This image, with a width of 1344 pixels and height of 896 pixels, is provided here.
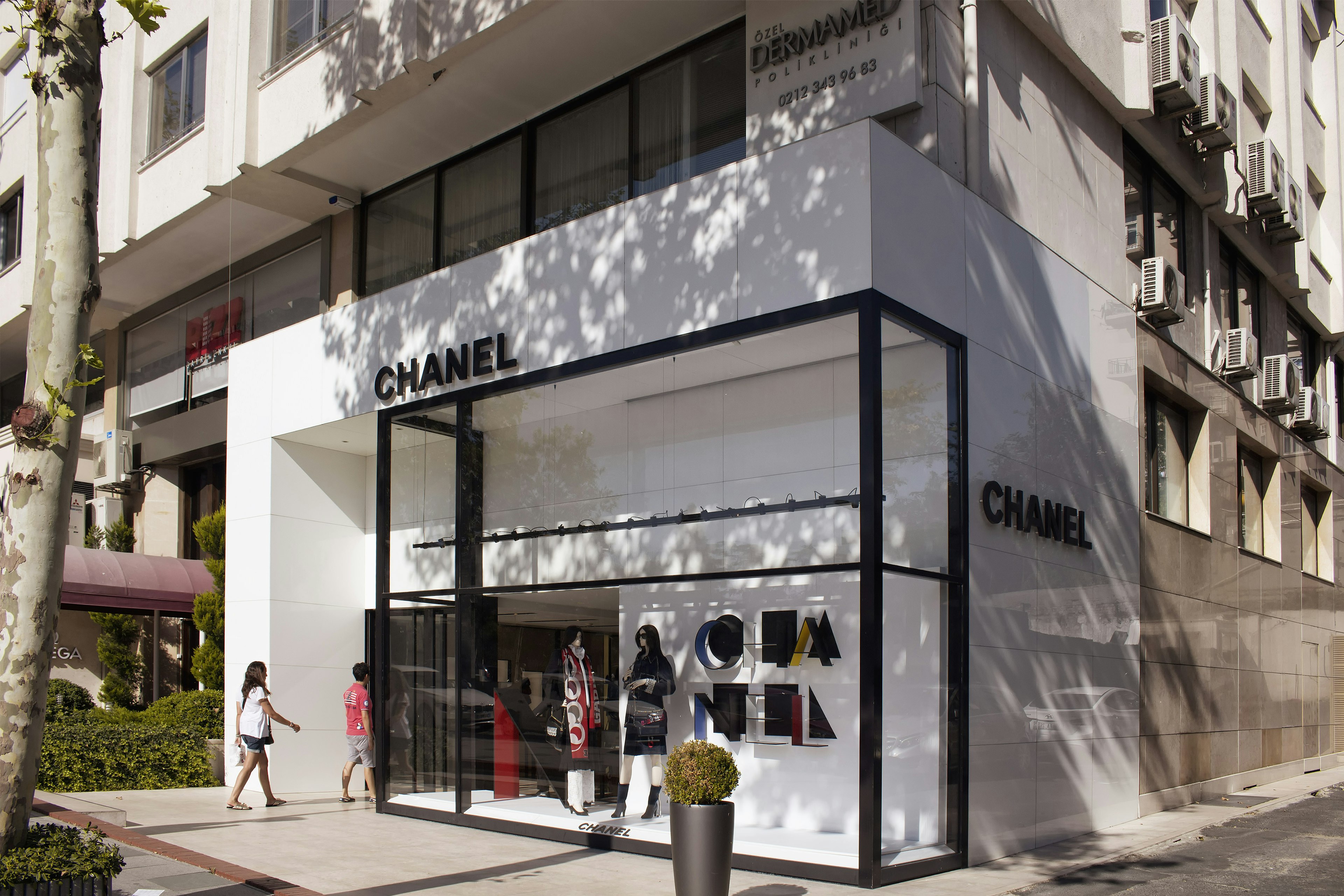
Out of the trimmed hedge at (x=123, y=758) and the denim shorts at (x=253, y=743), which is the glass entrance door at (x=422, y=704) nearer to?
the denim shorts at (x=253, y=743)

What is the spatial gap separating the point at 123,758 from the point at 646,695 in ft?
27.1

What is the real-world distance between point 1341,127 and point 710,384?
2142 centimetres

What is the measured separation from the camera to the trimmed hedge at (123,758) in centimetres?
1478

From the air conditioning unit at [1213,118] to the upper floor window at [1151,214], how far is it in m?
0.76

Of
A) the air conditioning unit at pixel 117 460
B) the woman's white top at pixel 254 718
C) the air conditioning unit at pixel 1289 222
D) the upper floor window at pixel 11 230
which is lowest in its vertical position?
the woman's white top at pixel 254 718

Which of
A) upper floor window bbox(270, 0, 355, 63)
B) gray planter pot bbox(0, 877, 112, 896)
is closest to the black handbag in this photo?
gray planter pot bbox(0, 877, 112, 896)

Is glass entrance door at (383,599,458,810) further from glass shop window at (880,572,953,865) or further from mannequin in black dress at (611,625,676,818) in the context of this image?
glass shop window at (880,572,953,865)

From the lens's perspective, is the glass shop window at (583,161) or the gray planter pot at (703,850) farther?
the glass shop window at (583,161)

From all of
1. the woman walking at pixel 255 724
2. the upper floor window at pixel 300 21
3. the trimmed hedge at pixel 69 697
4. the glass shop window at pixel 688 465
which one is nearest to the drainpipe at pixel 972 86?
the glass shop window at pixel 688 465

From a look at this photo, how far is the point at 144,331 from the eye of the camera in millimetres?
23266

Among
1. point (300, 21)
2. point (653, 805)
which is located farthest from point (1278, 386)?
point (300, 21)

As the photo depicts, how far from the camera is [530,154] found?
1544 centimetres

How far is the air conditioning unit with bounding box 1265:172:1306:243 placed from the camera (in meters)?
19.7

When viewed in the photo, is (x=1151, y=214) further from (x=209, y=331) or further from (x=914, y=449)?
(x=209, y=331)
